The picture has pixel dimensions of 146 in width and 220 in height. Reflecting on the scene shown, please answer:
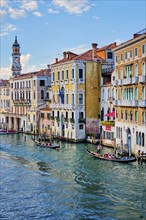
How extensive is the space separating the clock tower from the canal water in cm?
2649

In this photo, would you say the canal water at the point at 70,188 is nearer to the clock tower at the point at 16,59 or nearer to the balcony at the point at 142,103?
the balcony at the point at 142,103

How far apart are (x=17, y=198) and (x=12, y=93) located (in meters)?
31.3

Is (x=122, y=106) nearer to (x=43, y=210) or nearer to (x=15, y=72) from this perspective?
(x=43, y=210)

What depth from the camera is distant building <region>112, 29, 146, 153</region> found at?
66.7 feet

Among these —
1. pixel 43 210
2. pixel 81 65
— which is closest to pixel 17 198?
pixel 43 210

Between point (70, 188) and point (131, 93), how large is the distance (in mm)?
8504

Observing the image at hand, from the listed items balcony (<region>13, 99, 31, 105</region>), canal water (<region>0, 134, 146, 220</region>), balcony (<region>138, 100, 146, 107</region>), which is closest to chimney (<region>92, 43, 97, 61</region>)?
canal water (<region>0, 134, 146, 220</region>)

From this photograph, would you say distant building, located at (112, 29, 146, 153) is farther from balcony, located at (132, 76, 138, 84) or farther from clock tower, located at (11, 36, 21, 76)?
clock tower, located at (11, 36, 21, 76)

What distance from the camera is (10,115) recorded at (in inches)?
1770

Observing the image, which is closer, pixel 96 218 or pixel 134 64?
pixel 96 218

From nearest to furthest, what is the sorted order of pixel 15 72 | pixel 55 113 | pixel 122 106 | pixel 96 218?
1. pixel 96 218
2. pixel 122 106
3. pixel 55 113
4. pixel 15 72

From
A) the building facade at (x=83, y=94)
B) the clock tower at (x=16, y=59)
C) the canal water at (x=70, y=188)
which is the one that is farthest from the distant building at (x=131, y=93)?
the clock tower at (x=16, y=59)

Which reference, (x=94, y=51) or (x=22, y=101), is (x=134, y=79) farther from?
(x=22, y=101)

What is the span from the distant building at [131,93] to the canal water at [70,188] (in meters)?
2.31
